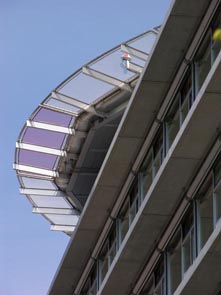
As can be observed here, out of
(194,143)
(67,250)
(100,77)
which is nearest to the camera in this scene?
(194,143)

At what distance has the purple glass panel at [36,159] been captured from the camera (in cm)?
3978

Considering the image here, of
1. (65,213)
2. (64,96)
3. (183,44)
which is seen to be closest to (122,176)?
(64,96)

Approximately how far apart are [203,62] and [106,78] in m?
7.62

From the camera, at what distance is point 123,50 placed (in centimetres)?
3366

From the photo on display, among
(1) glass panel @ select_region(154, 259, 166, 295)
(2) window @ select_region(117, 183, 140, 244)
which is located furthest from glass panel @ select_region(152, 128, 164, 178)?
(1) glass panel @ select_region(154, 259, 166, 295)

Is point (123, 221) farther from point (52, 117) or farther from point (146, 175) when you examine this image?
point (52, 117)

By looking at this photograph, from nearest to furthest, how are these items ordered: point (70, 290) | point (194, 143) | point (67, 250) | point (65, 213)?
point (194, 143), point (67, 250), point (70, 290), point (65, 213)

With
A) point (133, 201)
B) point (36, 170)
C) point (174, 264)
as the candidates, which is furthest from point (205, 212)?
point (36, 170)

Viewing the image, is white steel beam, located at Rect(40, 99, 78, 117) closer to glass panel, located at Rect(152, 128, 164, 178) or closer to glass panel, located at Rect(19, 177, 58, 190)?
glass panel, located at Rect(19, 177, 58, 190)

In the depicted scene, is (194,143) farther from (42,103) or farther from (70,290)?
(70,290)

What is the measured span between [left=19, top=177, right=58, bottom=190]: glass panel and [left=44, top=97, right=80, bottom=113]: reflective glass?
17.8 feet

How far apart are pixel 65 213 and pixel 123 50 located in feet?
37.6

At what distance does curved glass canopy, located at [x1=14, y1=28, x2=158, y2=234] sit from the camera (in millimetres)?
33969

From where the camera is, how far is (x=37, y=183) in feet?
138
